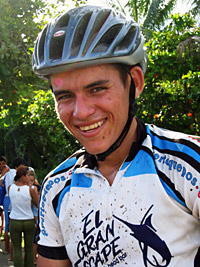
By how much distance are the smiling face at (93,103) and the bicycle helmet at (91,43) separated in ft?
0.15

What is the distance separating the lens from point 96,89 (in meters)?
1.76

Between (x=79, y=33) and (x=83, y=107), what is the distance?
1.41 ft

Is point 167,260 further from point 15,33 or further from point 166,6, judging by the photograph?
point 166,6

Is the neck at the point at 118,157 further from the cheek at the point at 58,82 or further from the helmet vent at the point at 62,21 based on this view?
the helmet vent at the point at 62,21

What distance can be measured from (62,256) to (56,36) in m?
1.25

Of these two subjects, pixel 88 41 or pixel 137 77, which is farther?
pixel 137 77

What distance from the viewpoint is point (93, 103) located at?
1.76 m

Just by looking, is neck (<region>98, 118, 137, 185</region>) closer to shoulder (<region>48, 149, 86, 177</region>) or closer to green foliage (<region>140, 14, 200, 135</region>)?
shoulder (<region>48, 149, 86, 177</region>)

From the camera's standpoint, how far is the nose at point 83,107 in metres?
1.75

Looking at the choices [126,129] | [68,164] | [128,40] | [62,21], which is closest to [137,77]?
[128,40]

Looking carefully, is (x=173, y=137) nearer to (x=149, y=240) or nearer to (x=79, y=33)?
(x=149, y=240)

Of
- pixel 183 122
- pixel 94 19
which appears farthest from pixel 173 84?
pixel 94 19

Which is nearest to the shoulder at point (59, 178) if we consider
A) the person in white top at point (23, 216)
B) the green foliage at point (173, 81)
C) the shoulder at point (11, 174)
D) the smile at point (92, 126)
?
the smile at point (92, 126)

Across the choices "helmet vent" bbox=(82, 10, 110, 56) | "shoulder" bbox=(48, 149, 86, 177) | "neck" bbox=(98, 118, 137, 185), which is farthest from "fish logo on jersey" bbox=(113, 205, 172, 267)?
"helmet vent" bbox=(82, 10, 110, 56)
